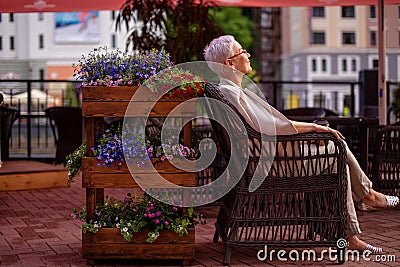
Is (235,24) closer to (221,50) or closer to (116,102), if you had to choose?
(221,50)

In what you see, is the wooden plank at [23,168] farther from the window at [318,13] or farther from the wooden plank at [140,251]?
the window at [318,13]

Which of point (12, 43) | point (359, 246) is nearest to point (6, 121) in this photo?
point (359, 246)

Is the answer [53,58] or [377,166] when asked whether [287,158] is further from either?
[53,58]

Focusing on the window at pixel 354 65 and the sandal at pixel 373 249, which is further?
the window at pixel 354 65

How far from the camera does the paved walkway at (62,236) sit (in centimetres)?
383

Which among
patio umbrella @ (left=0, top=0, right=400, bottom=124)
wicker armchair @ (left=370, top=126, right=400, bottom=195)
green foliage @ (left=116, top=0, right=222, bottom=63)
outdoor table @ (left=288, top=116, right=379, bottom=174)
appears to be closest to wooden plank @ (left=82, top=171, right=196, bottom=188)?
outdoor table @ (left=288, top=116, right=379, bottom=174)

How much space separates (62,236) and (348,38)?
4687cm

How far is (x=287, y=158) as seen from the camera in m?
3.80

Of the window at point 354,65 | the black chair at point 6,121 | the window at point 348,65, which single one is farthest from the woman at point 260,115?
the window at point 348,65

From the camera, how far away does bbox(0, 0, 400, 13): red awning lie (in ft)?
25.8

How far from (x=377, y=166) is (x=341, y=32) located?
45902 mm

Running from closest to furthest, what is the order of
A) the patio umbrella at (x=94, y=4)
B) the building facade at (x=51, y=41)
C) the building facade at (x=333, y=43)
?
the patio umbrella at (x=94, y=4)
the building facade at (x=51, y=41)
the building facade at (x=333, y=43)

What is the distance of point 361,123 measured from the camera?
5402 mm

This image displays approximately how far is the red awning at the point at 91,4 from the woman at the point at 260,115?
3792 millimetres
